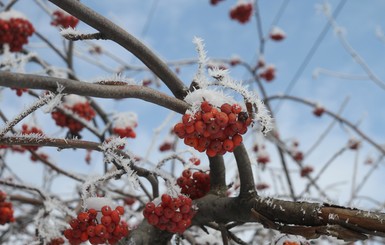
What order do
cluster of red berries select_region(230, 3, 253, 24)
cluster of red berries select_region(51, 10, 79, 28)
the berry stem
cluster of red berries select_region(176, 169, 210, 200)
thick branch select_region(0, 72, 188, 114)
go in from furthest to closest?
cluster of red berries select_region(230, 3, 253, 24) → cluster of red berries select_region(51, 10, 79, 28) → cluster of red berries select_region(176, 169, 210, 200) → the berry stem → thick branch select_region(0, 72, 188, 114)

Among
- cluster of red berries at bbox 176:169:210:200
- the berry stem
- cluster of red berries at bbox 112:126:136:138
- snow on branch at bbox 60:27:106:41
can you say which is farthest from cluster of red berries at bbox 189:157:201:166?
cluster of red berries at bbox 112:126:136:138

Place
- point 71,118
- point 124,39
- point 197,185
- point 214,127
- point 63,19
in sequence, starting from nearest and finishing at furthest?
point 214,127 → point 124,39 → point 197,185 → point 71,118 → point 63,19

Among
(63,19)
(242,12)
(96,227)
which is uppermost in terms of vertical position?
(242,12)

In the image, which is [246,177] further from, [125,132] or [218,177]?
[125,132]

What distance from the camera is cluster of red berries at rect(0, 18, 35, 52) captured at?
3088mm

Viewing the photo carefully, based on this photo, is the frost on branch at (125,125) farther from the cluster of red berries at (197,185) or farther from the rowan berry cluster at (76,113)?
the cluster of red berries at (197,185)

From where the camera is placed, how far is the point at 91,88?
48.0 inches

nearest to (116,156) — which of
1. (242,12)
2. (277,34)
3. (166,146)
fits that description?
(166,146)

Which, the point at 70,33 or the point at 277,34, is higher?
the point at 277,34

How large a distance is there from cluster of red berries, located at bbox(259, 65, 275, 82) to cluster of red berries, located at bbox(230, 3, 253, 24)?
37.2 inches

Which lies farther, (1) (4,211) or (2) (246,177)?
(1) (4,211)

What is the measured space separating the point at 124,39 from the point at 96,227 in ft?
2.21

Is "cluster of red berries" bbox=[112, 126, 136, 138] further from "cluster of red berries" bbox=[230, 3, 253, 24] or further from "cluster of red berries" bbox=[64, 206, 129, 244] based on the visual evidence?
"cluster of red berries" bbox=[230, 3, 253, 24]

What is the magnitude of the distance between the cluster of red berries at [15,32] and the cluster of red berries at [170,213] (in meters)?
2.02
